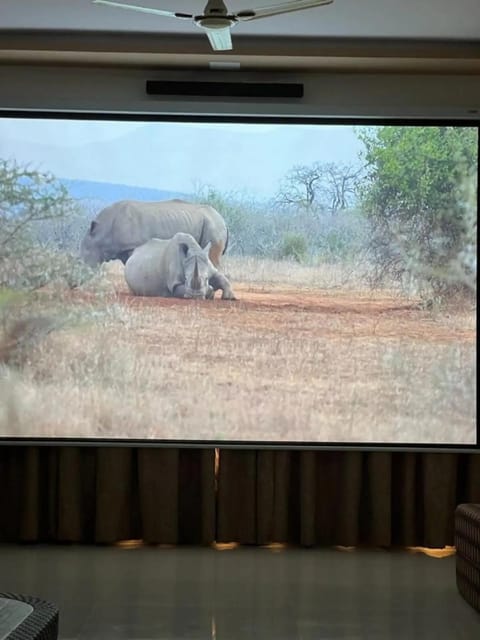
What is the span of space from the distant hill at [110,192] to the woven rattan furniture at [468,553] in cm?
244

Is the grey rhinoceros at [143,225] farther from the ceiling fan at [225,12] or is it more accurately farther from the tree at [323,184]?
the ceiling fan at [225,12]

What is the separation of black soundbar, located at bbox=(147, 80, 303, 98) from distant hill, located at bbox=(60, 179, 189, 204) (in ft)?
1.91

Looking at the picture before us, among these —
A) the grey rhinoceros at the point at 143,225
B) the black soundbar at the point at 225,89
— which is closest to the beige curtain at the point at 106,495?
the grey rhinoceros at the point at 143,225

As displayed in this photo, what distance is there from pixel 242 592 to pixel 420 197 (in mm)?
2529

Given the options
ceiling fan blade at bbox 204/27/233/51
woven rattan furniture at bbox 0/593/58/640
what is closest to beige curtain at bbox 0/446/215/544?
woven rattan furniture at bbox 0/593/58/640

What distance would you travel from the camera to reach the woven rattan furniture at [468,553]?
13.3 feet

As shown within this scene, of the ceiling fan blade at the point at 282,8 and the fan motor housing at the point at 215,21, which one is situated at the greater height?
the ceiling fan blade at the point at 282,8

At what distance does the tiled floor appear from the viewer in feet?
12.6

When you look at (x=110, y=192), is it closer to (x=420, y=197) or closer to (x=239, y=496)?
(x=420, y=197)

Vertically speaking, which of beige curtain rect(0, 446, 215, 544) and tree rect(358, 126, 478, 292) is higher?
tree rect(358, 126, 478, 292)

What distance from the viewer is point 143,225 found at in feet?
17.0

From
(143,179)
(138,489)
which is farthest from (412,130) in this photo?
(138,489)

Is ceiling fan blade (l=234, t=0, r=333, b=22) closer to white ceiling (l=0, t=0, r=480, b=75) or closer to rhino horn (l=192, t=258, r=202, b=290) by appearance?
white ceiling (l=0, t=0, r=480, b=75)

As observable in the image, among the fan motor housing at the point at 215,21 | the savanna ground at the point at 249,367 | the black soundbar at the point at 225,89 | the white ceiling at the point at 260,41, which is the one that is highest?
the white ceiling at the point at 260,41
